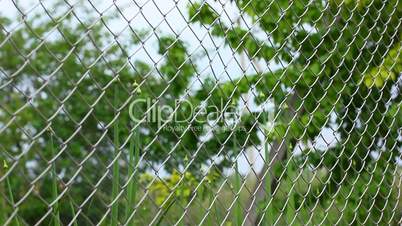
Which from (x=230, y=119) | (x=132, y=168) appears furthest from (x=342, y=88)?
(x=132, y=168)

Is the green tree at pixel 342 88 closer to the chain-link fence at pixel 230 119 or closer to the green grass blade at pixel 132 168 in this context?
the chain-link fence at pixel 230 119

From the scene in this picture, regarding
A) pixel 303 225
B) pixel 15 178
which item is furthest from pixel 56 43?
pixel 303 225

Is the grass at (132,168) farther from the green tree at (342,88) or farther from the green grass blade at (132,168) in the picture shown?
the green tree at (342,88)

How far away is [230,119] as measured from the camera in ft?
8.00

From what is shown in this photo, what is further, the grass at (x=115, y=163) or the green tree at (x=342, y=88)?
the green tree at (x=342, y=88)

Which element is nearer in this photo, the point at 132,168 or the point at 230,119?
the point at 132,168

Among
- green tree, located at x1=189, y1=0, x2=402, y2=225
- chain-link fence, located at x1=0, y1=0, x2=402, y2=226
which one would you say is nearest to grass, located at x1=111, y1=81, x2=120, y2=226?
chain-link fence, located at x1=0, y1=0, x2=402, y2=226

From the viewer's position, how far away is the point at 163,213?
1857 mm

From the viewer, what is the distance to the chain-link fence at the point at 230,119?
1662mm

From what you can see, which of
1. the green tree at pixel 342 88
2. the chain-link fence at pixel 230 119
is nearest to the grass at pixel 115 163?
Answer: the chain-link fence at pixel 230 119

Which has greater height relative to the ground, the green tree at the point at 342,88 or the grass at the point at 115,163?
the green tree at the point at 342,88

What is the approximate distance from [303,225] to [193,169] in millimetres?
2425

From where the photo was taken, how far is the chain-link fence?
5.45ft

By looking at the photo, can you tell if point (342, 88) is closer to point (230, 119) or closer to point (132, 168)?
point (230, 119)
